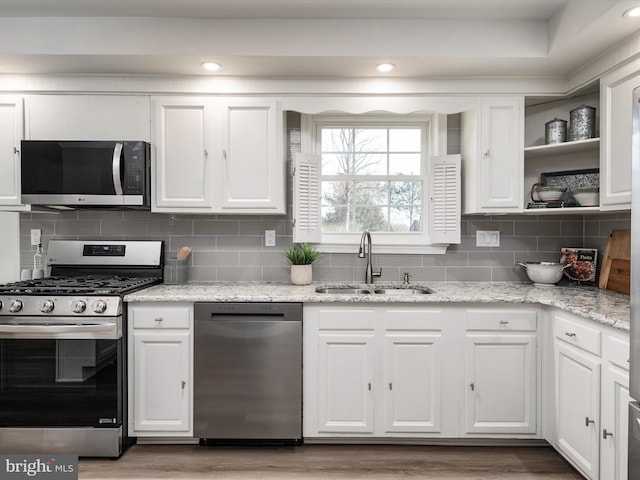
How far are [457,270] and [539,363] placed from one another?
0.87 m

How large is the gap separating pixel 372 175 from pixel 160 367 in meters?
1.95

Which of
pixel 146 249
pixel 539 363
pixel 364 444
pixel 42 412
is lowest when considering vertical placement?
pixel 364 444

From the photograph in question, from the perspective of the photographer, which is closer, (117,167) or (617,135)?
(617,135)

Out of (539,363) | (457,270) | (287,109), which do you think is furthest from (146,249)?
(539,363)

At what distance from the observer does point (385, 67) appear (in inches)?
103

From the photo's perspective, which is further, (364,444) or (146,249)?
(146,249)

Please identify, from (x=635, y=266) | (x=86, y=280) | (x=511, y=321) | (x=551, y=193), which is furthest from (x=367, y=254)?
(x=86, y=280)

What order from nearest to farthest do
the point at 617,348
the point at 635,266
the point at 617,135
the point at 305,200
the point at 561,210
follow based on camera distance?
the point at 635,266 < the point at 617,348 < the point at 617,135 < the point at 561,210 < the point at 305,200

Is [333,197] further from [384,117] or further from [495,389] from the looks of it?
[495,389]

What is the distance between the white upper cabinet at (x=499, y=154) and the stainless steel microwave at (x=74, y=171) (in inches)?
86.4

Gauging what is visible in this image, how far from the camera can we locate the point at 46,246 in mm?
3111

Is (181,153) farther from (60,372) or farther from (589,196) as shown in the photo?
(589,196)

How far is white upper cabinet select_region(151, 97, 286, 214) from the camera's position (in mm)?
2781

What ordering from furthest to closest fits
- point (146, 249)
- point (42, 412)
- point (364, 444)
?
point (146, 249)
point (364, 444)
point (42, 412)
